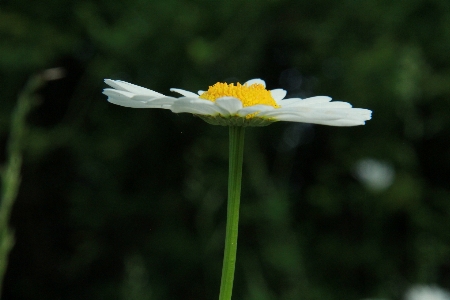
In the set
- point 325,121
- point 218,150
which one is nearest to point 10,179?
point 325,121

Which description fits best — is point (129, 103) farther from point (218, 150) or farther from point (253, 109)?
point (218, 150)

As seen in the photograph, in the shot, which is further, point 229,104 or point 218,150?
point 218,150

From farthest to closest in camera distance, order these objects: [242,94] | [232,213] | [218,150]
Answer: [218,150] < [242,94] < [232,213]

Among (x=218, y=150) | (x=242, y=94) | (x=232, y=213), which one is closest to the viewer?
(x=232, y=213)

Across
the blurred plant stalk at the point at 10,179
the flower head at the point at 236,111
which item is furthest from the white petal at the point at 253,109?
the blurred plant stalk at the point at 10,179

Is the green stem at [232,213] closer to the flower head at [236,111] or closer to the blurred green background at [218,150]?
the flower head at [236,111]

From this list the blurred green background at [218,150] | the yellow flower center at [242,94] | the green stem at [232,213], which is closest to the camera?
the green stem at [232,213]

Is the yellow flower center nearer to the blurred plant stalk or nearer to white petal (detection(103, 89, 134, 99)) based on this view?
white petal (detection(103, 89, 134, 99))
